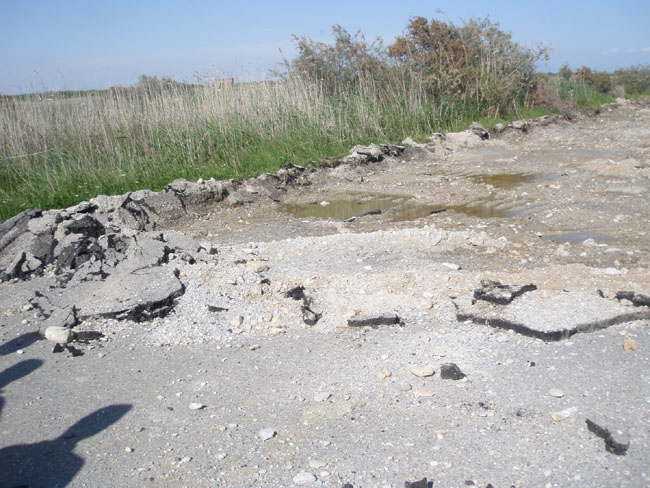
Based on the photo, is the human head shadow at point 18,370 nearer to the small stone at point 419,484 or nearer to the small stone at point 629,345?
the small stone at point 419,484

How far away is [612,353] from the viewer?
123 inches

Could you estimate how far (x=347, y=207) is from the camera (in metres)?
7.35

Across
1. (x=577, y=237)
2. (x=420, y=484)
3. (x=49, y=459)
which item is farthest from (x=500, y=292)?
(x=49, y=459)

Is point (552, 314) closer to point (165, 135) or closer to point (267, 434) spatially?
point (267, 434)

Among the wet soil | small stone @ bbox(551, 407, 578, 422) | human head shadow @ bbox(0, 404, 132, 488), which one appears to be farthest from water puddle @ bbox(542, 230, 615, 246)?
human head shadow @ bbox(0, 404, 132, 488)

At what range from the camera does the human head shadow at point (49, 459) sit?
2428 mm

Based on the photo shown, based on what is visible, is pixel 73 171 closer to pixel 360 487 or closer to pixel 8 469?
pixel 8 469

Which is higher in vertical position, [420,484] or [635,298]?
[635,298]

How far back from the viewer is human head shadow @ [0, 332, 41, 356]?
3674 millimetres

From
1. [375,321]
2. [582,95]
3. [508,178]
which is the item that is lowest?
[375,321]

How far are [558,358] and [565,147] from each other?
30.1ft

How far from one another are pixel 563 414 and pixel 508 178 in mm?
6463

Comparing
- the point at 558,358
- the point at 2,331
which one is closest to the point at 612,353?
the point at 558,358

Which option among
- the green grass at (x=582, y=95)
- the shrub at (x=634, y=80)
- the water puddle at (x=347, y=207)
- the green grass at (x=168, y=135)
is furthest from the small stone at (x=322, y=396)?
the shrub at (x=634, y=80)
